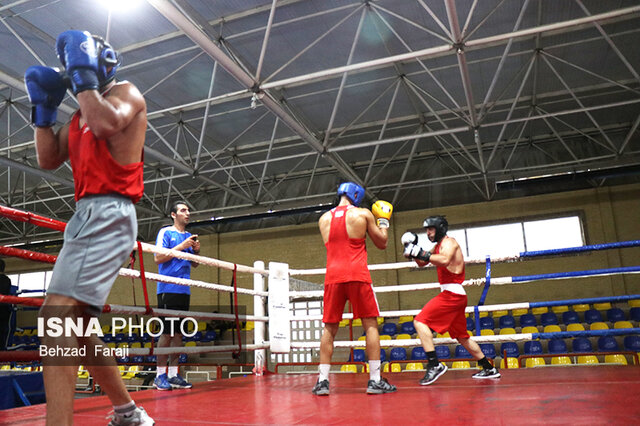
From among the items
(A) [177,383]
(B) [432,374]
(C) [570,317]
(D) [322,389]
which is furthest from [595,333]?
(C) [570,317]

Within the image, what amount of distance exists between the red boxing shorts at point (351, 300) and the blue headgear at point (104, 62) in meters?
1.97

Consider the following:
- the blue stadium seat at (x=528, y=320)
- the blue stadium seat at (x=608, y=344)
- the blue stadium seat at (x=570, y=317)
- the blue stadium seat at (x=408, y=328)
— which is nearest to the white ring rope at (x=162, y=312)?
the blue stadium seat at (x=608, y=344)

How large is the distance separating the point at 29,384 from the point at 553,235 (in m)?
11.3

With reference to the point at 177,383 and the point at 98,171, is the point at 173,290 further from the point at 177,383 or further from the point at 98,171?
the point at 98,171

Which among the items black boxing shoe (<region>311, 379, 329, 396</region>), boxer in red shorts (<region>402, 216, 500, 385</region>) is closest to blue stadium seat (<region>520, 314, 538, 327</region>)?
boxer in red shorts (<region>402, 216, 500, 385</region>)

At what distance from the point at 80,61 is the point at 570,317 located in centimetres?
1076

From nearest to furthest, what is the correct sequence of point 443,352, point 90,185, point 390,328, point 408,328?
point 90,185 < point 443,352 < point 408,328 < point 390,328

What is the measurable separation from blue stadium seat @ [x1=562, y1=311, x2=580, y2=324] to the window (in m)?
1.80

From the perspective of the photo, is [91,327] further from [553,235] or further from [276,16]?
[553,235]

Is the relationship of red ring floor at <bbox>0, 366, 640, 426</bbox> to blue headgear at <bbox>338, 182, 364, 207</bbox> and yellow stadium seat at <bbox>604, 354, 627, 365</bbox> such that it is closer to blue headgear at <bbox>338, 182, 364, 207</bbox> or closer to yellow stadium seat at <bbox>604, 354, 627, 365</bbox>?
blue headgear at <bbox>338, 182, 364, 207</bbox>

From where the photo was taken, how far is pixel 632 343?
25.8 feet

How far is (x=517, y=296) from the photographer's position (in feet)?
38.7

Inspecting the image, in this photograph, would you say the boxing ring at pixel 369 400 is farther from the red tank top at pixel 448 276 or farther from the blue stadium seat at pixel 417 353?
the blue stadium seat at pixel 417 353

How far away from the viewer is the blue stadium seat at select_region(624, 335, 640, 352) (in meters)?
7.72
